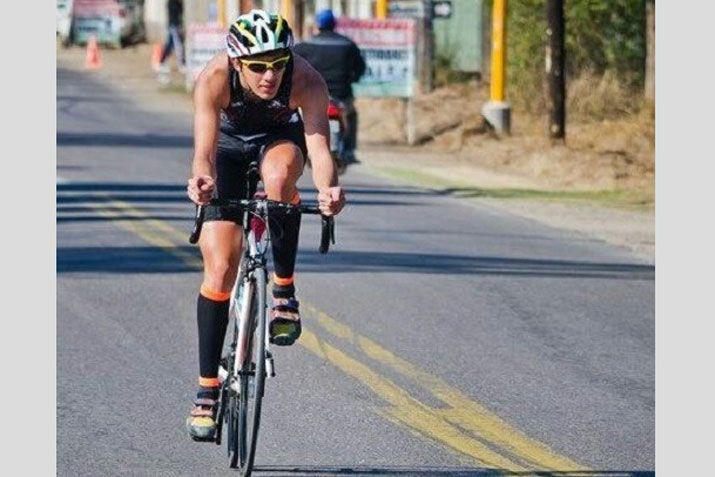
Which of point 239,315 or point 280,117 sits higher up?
point 280,117

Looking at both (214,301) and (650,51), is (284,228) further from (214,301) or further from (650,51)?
(650,51)

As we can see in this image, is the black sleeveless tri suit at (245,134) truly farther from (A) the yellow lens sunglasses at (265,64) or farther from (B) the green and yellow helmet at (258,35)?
(B) the green and yellow helmet at (258,35)

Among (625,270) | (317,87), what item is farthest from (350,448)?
(625,270)

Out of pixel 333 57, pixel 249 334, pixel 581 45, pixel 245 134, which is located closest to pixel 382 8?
pixel 581 45

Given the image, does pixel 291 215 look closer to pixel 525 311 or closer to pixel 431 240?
pixel 525 311

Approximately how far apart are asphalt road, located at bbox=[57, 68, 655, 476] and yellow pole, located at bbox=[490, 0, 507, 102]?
34.2 ft

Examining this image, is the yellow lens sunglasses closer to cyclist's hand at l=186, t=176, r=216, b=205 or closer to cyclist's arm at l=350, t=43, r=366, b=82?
cyclist's hand at l=186, t=176, r=216, b=205

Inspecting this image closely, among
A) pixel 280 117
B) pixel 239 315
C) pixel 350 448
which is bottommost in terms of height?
pixel 350 448

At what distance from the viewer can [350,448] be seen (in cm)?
915

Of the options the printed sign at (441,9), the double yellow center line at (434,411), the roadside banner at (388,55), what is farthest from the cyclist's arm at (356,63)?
the printed sign at (441,9)

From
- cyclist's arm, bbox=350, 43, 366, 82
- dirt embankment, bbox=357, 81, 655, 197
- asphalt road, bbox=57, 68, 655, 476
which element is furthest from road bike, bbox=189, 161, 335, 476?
dirt embankment, bbox=357, 81, 655, 197

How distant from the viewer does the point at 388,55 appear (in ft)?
102
